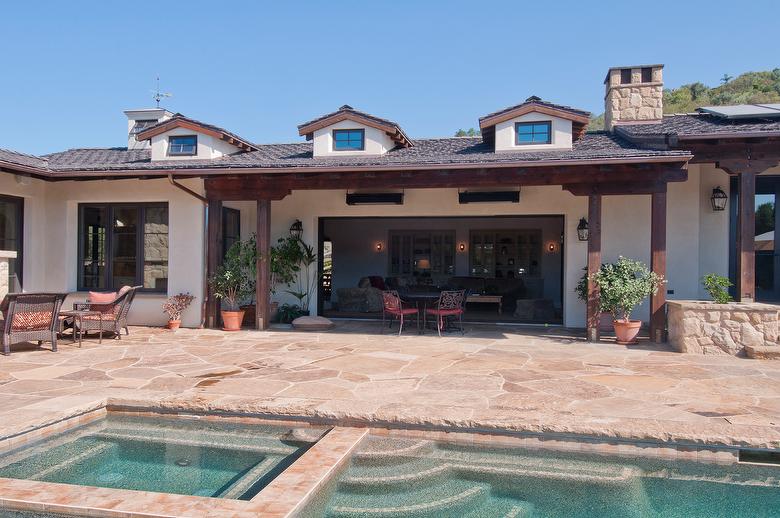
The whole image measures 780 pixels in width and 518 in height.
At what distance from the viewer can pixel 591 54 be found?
1975 cm

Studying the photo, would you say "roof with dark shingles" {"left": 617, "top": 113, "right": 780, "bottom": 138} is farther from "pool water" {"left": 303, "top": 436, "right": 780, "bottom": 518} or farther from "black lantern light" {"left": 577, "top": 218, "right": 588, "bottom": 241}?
"pool water" {"left": 303, "top": 436, "right": 780, "bottom": 518}

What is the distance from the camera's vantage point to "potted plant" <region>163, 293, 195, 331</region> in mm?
9867

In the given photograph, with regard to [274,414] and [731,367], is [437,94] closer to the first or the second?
[731,367]

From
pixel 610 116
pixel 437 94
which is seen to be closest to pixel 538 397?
pixel 610 116

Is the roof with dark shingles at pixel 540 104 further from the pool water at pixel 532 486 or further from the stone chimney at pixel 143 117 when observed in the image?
the stone chimney at pixel 143 117

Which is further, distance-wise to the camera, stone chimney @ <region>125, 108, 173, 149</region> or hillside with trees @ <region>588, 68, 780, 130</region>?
hillside with trees @ <region>588, 68, 780, 130</region>

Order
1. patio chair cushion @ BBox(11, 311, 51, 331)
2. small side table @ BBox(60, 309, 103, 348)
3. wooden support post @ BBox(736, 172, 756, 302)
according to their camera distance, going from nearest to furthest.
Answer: patio chair cushion @ BBox(11, 311, 51, 331) → small side table @ BBox(60, 309, 103, 348) → wooden support post @ BBox(736, 172, 756, 302)

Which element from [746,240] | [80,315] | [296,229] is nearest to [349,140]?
[296,229]

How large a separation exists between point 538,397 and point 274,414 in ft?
8.21

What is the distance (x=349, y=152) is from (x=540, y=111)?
3.97 meters

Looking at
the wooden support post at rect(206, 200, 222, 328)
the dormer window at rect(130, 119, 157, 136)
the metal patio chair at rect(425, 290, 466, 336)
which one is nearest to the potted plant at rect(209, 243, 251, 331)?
the wooden support post at rect(206, 200, 222, 328)

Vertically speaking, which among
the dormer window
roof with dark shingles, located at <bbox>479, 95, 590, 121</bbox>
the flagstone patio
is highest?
the dormer window

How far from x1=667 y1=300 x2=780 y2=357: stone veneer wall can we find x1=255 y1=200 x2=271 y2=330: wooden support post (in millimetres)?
7027

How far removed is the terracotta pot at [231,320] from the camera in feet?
32.5
